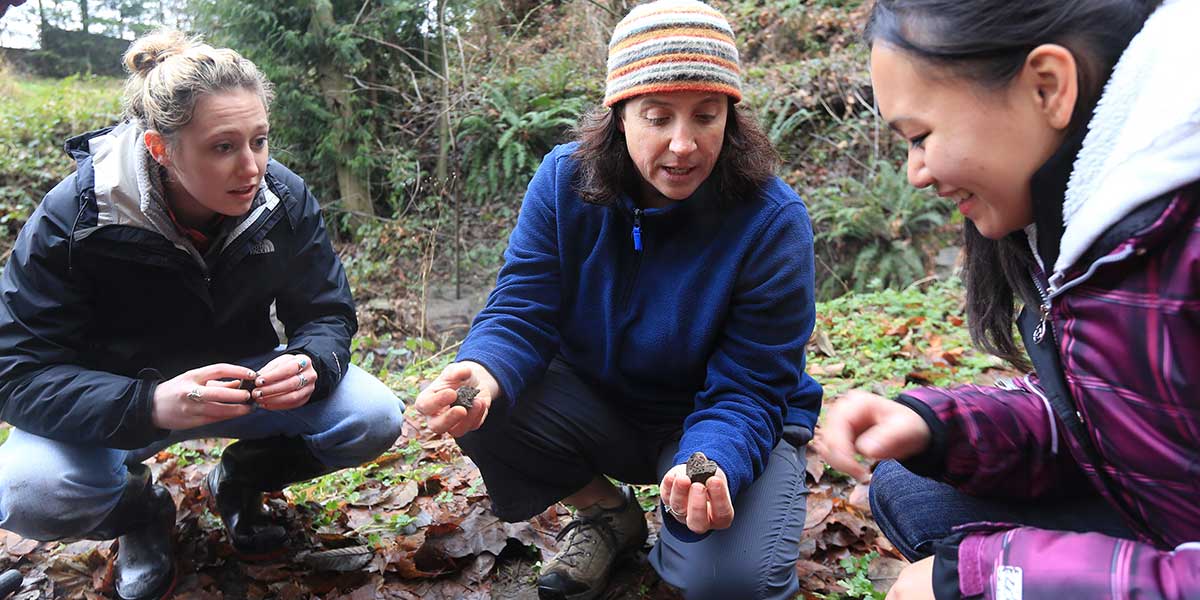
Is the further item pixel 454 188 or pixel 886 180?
pixel 454 188

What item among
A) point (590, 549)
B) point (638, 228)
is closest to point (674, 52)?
point (638, 228)

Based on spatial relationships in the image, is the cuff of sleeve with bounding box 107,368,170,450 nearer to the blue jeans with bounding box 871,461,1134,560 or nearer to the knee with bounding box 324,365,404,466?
the knee with bounding box 324,365,404,466

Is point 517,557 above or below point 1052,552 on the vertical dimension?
below

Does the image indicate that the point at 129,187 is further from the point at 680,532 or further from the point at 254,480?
the point at 680,532

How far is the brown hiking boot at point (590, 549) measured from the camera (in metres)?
2.45

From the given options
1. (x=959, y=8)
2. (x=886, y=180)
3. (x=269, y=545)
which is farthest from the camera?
(x=886, y=180)

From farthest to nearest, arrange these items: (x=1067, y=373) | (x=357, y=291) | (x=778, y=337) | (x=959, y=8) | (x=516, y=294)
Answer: (x=357, y=291) < (x=516, y=294) < (x=778, y=337) < (x=1067, y=373) < (x=959, y=8)

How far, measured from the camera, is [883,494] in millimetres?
2051

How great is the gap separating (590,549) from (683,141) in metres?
1.27

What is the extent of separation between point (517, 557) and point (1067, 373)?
1.85 m

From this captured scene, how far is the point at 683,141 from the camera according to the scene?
218 cm

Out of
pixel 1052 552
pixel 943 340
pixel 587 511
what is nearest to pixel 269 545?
pixel 587 511

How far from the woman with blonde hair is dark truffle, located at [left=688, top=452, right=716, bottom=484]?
120 cm

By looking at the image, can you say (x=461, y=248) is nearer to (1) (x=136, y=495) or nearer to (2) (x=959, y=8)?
(1) (x=136, y=495)
